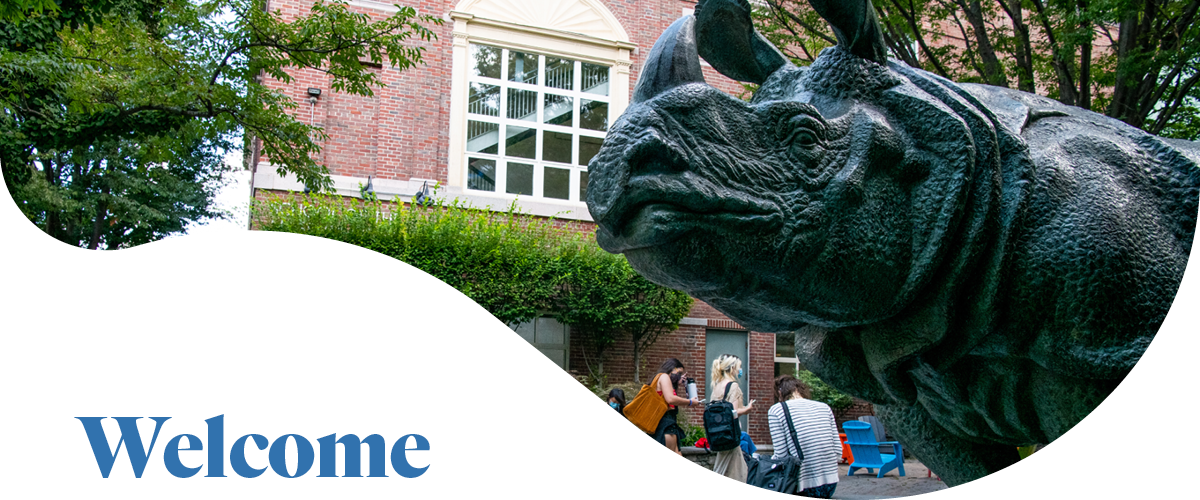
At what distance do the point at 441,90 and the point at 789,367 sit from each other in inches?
362

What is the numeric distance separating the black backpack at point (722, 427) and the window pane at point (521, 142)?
367 inches

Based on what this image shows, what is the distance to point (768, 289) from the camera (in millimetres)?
1092

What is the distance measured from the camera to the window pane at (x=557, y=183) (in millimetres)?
15422

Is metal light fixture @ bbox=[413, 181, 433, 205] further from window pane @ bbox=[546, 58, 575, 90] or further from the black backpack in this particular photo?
the black backpack

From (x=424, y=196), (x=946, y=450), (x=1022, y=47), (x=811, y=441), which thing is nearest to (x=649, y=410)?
(x=811, y=441)

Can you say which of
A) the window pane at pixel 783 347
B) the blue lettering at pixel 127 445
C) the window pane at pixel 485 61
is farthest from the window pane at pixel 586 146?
the blue lettering at pixel 127 445

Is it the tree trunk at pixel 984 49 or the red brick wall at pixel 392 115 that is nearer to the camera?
the tree trunk at pixel 984 49

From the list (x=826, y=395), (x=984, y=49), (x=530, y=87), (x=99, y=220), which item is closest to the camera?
(x=984, y=49)

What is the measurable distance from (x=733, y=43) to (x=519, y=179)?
14.2 m

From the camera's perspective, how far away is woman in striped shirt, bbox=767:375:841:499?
5977 millimetres

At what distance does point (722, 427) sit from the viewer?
22.2 ft

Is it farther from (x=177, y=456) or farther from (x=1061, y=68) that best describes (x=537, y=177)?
(x=177, y=456)

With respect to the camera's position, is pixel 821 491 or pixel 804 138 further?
pixel 821 491

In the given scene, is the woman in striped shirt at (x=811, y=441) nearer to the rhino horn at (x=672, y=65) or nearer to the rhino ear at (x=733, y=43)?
the rhino ear at (x=733, y=43)
